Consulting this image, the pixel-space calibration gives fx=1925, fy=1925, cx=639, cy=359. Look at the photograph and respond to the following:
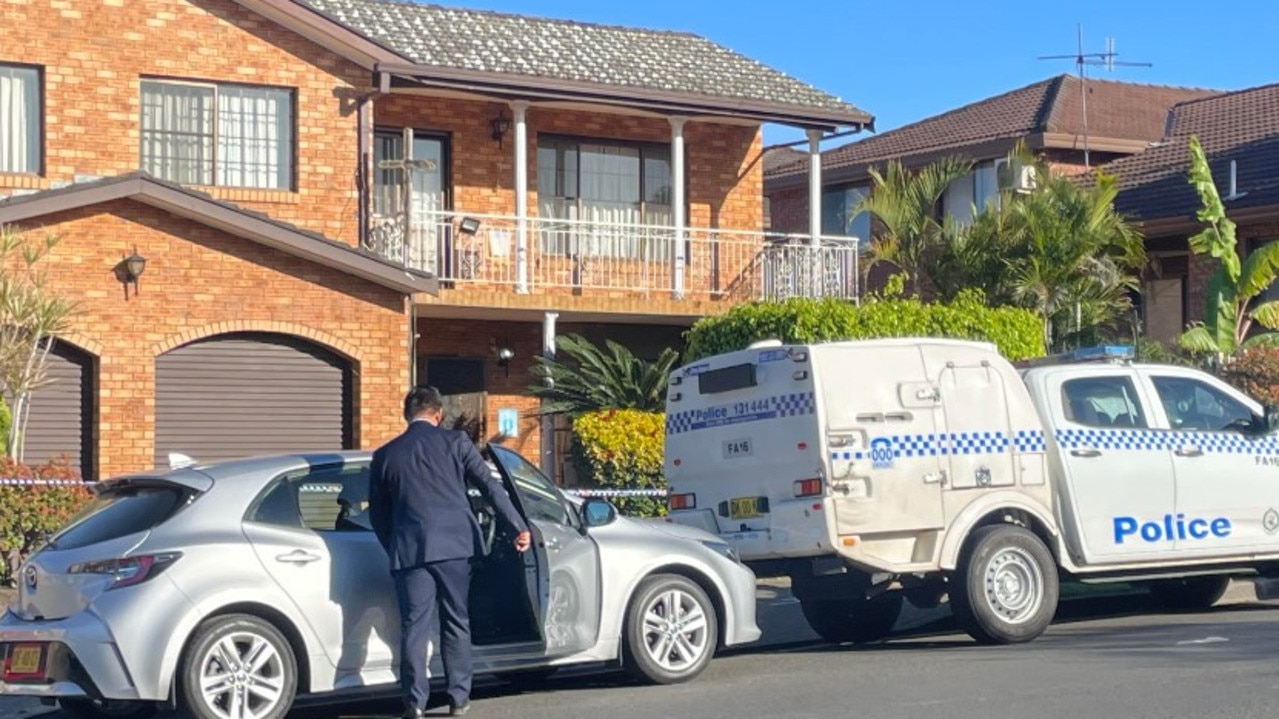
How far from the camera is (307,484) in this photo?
9.98 m

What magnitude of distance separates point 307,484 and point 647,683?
232 cm

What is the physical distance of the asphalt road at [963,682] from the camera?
9617mm

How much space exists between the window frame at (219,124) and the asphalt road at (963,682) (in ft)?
33.6

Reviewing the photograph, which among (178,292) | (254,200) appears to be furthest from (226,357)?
(254,200)

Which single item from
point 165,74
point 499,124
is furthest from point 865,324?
point 165,74

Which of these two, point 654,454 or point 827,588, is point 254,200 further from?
point 827,588

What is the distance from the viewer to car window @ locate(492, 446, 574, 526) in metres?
10.4

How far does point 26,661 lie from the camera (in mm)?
9383

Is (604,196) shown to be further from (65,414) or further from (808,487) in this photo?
(808,487)

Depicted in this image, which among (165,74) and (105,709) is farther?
(165,74)

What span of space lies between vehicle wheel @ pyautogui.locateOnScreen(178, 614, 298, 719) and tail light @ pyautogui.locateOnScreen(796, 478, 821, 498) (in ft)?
12.1

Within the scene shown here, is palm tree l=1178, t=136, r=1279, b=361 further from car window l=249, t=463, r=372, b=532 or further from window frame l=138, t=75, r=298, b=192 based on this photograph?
car window l=249, t=463, r=372, b=532

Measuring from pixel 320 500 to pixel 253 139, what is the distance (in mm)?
12227

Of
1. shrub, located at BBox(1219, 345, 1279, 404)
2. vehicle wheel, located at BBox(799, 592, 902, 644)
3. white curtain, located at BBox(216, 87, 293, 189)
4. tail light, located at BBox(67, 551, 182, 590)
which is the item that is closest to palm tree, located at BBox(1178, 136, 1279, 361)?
shrub, located at BBox(1219, 345, 1279, 404)
